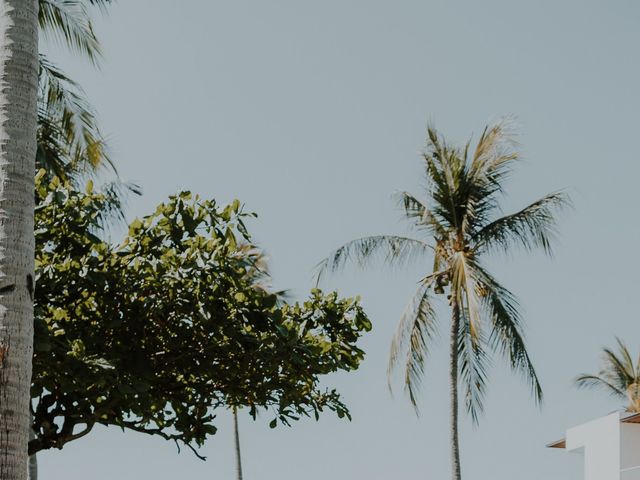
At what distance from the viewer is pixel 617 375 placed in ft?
112

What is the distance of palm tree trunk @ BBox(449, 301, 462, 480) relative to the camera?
17109 mm

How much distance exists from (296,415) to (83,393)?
1.87m

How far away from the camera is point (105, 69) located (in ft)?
47.1

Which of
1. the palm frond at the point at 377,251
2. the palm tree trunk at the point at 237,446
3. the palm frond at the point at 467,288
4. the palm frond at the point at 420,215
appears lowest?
the palm tree trunk at the point at 237,446

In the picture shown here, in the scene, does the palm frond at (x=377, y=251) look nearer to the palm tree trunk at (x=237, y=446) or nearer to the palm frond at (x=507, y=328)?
the palm frond at (x=507, y=328)

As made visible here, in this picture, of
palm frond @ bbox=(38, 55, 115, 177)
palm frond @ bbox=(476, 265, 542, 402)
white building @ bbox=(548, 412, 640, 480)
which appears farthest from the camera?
white building @ bbox=(548, 412, 640, 480)

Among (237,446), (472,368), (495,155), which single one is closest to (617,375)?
(237,446)

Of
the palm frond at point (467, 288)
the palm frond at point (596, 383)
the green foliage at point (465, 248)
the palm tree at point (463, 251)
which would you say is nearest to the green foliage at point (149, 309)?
the palm frond at point (467, 288)

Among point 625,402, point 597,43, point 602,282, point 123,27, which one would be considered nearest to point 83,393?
point 123,27

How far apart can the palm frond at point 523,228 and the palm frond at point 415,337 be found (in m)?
1.36

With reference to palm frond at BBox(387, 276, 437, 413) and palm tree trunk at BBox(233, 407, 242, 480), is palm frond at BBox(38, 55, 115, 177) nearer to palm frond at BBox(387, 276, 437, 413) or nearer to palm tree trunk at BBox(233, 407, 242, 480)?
palm frond at BBox(387, 276, 437, 413)

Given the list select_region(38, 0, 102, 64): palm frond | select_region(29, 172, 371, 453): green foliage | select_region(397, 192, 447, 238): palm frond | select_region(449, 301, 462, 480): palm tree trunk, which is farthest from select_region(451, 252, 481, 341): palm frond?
select_region(29, 172, 371, 453): green foliage

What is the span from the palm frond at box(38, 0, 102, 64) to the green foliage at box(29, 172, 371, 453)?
7333 mm

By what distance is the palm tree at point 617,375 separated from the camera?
33312 mm
